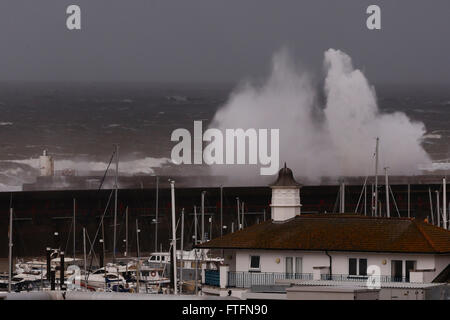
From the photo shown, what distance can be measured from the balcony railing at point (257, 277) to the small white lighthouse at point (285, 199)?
9.57 feet

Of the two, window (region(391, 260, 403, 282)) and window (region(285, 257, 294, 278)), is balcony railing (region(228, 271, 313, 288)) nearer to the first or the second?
window (region(285, 257, 294, 278))

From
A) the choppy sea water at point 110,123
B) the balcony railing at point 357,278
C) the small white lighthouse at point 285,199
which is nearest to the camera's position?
the balcony railing at point 357,278

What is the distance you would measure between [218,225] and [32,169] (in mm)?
53323

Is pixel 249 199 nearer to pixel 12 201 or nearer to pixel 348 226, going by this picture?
pixel 12 201

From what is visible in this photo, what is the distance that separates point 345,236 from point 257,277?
212cm

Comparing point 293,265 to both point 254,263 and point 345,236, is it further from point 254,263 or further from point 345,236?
point 345,236

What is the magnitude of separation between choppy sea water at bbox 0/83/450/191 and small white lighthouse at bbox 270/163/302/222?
75665 millimetres

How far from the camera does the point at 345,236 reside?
3850cm

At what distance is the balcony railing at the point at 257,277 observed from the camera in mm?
37875

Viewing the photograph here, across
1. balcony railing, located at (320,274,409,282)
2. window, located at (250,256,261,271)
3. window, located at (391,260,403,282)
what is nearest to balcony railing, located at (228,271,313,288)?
window, located at (250,256,261,271)

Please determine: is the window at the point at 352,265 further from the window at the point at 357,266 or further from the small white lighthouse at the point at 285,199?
the small white lighthouse at the point at 285,199

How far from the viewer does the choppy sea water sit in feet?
446

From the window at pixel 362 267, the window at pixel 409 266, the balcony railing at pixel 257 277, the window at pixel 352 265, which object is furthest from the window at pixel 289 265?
the window at pixel 409 266
